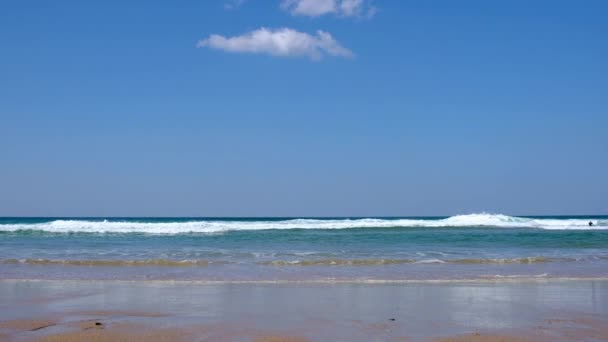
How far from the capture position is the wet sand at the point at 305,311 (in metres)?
6.20

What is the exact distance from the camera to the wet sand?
244 inches

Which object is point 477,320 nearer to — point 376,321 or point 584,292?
point 376,321

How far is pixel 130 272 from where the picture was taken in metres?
12.8

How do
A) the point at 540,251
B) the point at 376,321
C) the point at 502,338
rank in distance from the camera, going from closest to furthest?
the point at 502,338 < the point at 376,321 < the point at 540,251

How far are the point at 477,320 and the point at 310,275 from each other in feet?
18.0

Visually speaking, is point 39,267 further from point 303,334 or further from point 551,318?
point 551,318

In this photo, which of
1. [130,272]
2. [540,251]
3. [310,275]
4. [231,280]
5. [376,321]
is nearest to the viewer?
[376,321]

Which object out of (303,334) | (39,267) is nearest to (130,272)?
(39,267)

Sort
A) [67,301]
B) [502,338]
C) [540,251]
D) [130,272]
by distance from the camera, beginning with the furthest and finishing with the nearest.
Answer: [540,251] → [130,272] → [67,301] → [502,338]

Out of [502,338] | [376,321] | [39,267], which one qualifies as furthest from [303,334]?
[39,267]

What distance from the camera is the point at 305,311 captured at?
24.9 ft

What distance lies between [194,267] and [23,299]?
544cm

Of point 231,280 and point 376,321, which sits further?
point 231,280

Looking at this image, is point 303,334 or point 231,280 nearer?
point 303,334
